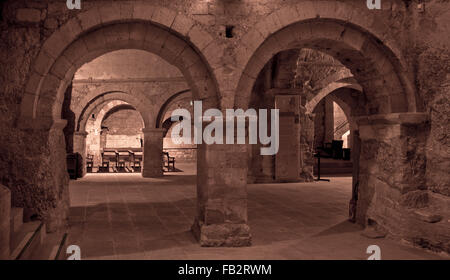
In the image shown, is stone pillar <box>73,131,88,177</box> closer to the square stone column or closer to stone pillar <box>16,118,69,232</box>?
stone pillar <box>16,118,69,232</box>

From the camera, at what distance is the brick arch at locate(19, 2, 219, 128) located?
416 cm

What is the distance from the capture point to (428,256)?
152 inches

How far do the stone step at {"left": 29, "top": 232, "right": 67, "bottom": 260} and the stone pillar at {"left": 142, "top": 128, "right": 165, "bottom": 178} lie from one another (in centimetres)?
672

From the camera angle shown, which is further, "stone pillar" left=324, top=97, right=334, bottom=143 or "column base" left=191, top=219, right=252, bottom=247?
"stone pillar" left=324, top=97, right=334, bottom=143

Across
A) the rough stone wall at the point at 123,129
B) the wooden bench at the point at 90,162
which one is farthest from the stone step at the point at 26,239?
the rough stone wall at the point at 123,129

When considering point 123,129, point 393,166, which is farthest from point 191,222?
point 123,129

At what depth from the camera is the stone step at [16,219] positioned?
3584 millimetres

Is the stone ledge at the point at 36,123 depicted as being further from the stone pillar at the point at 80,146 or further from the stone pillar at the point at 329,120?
the stone pillar at the point at 329,120

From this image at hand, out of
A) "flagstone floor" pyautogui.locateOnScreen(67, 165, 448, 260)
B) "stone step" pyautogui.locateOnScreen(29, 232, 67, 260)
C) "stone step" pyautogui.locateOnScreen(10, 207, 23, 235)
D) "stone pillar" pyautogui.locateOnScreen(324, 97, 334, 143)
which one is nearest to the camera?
"stone step" pyautogui.locateOnScreen(29, 232, 67, 260)

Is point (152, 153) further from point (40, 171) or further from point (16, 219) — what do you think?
point (16, 219)

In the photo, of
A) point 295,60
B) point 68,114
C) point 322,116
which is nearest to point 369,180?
point 295,60

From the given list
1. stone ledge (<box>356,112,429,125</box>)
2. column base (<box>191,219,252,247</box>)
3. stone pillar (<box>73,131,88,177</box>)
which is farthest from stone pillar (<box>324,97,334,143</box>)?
column base (<box>191,219,252,247</box>)

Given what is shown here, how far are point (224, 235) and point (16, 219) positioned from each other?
2.16 metres

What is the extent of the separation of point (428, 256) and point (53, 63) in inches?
180
